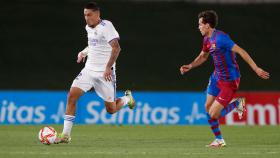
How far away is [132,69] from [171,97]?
1327mm

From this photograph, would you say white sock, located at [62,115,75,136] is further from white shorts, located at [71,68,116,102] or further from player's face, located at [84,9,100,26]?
player's face, located at [84,9,100,26]

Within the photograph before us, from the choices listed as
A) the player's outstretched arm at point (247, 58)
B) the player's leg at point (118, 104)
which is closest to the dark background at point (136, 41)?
the player's leg at point (118, 104)

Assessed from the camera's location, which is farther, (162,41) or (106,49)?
(162,41)

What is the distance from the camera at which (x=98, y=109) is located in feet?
64.1

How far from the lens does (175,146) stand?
38.7 ft

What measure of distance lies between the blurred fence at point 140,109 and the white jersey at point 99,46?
665 cm

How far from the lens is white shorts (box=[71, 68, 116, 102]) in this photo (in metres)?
12.3

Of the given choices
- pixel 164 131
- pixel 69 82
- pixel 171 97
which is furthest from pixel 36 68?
pixel 164 131

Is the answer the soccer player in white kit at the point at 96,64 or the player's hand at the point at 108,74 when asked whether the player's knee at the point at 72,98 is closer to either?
the soccer player in white kit at the point at 96,64

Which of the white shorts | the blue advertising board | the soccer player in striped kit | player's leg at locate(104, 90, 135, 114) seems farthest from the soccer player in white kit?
the blue advertising board

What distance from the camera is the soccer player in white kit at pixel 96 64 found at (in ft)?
39.7

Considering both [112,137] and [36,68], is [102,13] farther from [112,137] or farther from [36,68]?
[112,137]

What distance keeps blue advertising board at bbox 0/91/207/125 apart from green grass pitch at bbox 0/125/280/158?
2.94 m

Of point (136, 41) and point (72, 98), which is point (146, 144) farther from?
point (136, 41)
